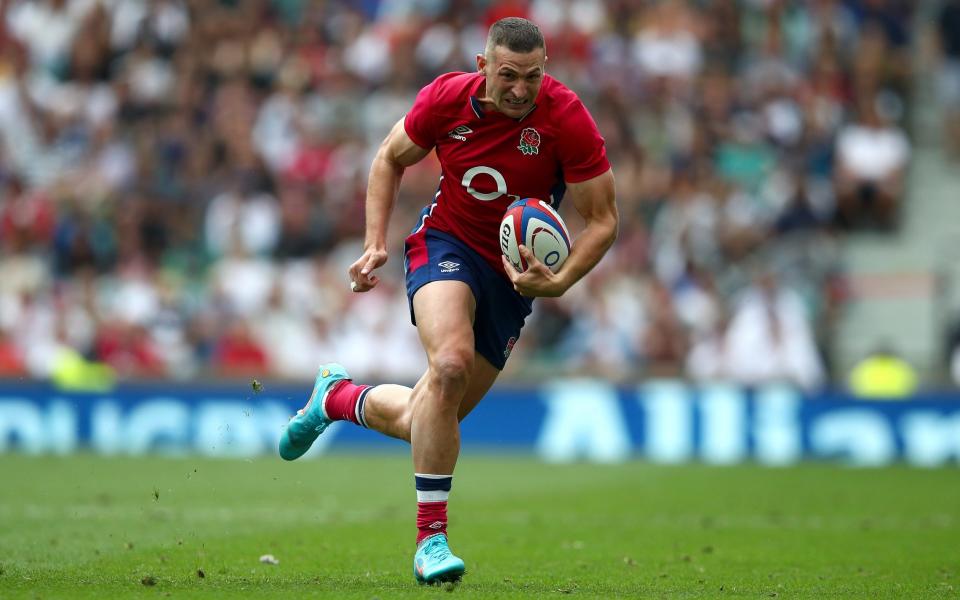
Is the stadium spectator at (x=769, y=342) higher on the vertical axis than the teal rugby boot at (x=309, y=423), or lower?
higher

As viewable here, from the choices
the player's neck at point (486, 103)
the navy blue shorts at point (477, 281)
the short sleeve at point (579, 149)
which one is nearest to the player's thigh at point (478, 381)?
the navy blue shorts at point (477, 281)

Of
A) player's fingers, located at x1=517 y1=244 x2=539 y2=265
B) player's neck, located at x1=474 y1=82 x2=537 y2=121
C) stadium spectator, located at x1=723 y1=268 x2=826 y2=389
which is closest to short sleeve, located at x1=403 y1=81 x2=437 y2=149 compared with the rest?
player's neck, located at x1=474 y1=82 x2=537 y2=121

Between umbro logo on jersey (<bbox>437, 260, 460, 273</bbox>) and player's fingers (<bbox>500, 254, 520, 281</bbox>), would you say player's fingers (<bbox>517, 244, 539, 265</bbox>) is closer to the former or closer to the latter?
player's fingers (<bbox>500, 254, 520, 281</bbox>)

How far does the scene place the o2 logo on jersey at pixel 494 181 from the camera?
721 cm

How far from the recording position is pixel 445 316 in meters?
6.91

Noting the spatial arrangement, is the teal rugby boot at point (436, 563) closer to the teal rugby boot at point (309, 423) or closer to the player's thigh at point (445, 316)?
the player's thigh at point (445, 316)

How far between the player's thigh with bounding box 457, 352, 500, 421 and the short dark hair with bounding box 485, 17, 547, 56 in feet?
5.08

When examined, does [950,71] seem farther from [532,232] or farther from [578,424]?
[532,232]

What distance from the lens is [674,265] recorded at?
17.8m

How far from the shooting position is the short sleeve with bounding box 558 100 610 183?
7.05 m

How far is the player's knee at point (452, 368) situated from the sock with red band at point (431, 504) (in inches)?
17.6

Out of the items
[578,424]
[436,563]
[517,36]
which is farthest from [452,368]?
[578,424]

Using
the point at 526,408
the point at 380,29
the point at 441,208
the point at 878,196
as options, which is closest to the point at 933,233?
the point at 878,196

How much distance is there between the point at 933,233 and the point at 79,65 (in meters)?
12.8
